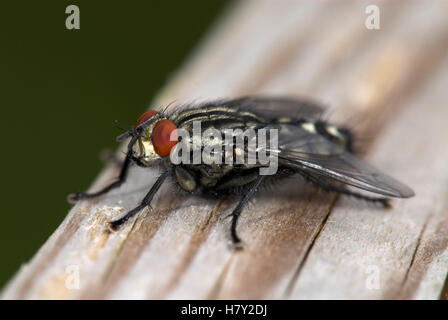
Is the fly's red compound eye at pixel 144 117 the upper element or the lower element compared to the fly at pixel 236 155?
upper

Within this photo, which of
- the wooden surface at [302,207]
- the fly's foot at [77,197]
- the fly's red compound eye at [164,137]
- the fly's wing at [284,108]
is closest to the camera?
the wooden surface at [302,207]

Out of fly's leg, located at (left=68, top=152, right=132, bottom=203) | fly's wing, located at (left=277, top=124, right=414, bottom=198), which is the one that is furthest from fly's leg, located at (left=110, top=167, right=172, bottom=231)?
fly's wing, located at (left=277, top=124, right=414, bottom=198)

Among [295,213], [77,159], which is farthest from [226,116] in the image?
[77,159]

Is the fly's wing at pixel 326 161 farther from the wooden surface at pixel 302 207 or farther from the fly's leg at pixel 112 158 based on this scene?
the fly's leg at pixel 112 158

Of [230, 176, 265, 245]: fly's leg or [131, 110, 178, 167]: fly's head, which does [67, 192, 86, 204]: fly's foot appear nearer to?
[131, 110, 178, 167]: fly's head

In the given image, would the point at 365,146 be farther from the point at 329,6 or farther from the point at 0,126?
the point at 0,126

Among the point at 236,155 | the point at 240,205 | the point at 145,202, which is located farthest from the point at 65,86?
the point at 240,205

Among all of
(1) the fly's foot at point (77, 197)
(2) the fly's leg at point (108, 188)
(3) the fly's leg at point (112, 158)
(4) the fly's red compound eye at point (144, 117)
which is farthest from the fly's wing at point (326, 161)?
(1) the fly's foot at point (77, 197)
